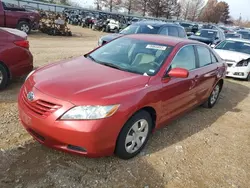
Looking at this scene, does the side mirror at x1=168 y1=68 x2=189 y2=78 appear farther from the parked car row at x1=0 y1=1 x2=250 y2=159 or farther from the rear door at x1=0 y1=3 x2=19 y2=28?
the rear door at x1=0 y1=3 x2=19 y2=28

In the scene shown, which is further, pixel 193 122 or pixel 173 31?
pixel 173 31

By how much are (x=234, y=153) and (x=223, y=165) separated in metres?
0.49

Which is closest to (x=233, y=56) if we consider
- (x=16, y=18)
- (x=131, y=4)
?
(x=16, y=18)

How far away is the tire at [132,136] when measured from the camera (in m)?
3.10

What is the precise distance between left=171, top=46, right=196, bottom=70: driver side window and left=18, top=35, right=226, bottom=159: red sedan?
0.6 inches

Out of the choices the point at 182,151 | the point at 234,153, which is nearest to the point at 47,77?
the point at 182,151

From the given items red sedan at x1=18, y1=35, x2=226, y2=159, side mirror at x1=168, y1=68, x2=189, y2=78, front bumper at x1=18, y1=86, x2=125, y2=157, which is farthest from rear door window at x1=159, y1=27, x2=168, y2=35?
front bumper at x1=18, y1=86, x2=125, y2=157

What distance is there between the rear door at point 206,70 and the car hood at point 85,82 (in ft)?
5.47

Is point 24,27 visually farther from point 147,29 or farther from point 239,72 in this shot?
point 239,72

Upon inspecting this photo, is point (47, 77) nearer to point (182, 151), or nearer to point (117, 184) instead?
point (117, 184)

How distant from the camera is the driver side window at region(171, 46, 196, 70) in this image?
3965 mm

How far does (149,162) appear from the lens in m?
3.42

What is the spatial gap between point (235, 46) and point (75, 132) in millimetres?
9344

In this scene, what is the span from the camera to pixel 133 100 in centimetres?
308
